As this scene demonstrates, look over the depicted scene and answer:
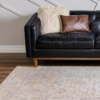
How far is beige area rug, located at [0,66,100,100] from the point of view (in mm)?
2027

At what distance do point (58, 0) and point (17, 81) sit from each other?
1729 millimetres

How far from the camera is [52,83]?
230cm

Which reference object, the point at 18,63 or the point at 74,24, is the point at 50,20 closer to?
the point at 74,24

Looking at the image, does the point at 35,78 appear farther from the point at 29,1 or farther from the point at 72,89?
the point at 29,1

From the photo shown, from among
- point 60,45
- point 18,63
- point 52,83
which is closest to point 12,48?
point 18,63

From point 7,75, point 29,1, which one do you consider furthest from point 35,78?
point 29,1

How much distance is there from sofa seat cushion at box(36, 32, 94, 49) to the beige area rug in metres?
0.34

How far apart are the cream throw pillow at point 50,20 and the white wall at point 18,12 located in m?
0.42

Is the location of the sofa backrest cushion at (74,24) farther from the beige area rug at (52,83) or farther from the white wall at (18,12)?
the beige area rug at (52,83)

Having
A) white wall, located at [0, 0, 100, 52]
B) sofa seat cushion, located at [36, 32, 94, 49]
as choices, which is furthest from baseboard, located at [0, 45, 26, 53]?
sofa seat cushion, located at [36, 32, 94, 49]

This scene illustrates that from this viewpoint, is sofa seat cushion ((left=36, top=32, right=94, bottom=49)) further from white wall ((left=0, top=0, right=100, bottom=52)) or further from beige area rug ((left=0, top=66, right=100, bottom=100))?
white wall ((left=0, top=0, right=100, bottom=52))

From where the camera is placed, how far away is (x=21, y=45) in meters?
3.62

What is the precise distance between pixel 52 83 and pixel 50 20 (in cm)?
111

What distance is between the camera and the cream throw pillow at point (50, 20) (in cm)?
294
